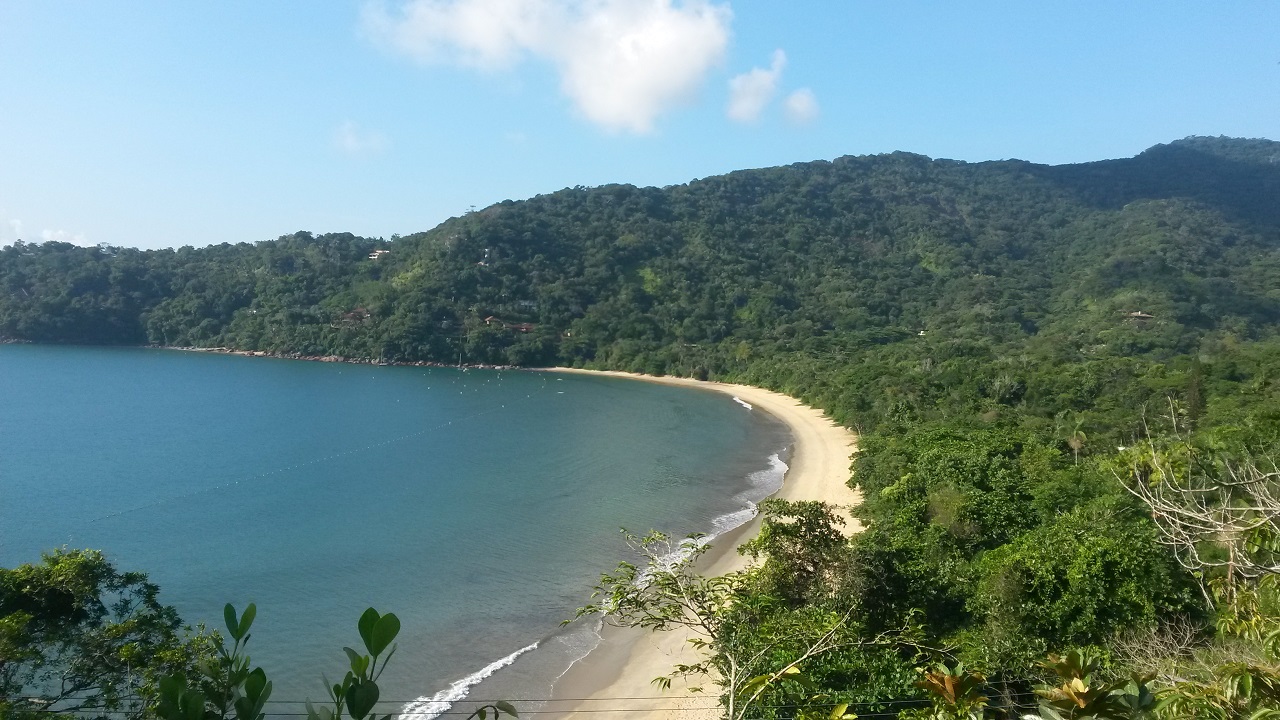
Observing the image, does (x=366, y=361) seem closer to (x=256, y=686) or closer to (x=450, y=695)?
(x=450, y=695)

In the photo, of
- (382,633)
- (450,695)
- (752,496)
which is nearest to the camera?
(382,633)

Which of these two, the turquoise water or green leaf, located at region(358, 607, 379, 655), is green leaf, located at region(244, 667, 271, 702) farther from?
the turquoise water

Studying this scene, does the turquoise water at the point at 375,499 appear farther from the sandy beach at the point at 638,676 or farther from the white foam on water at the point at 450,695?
the sandy beach at the point at 638,676

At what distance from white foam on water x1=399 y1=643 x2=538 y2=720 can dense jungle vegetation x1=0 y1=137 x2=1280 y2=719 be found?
5668mm

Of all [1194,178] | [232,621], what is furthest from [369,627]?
[1194,178]

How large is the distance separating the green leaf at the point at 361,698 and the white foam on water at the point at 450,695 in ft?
36.4

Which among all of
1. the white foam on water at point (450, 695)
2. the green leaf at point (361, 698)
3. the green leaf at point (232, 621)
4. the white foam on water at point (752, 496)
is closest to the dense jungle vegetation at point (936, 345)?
the green leaf at point (361, 698)

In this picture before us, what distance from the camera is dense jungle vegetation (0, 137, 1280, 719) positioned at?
843 cm

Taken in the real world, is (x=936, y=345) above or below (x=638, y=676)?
above

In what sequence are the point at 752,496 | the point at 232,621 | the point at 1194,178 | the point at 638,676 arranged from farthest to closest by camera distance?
the point at 1194,178, the point at 752,496, the point at 638,676, the point at 232,621

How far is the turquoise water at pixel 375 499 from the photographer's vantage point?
16344 mm

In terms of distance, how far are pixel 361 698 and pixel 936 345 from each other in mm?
59720

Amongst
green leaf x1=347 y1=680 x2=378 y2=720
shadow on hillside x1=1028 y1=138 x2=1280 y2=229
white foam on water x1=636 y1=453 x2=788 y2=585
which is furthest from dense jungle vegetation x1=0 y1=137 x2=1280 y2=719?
white foam on water x1=636 y1=453 x2=788 y2=585

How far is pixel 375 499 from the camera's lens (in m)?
Answer: 27.3
